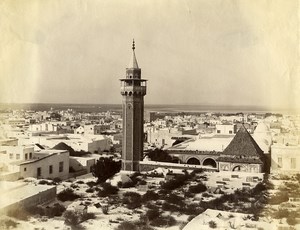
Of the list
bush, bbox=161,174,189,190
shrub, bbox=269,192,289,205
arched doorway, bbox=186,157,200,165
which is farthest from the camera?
arched doorway, bbox=186,157,200,165

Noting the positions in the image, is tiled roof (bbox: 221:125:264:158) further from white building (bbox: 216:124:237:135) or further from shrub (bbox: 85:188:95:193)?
shrub (bbox: 85:188:95:193)

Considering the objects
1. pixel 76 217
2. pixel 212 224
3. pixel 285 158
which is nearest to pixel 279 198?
pixel 285 158

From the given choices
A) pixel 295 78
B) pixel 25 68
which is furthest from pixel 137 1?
pixel 295 78

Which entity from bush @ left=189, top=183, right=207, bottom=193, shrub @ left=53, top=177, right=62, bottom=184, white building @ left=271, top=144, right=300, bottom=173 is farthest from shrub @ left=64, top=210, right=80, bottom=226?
white building @ left=271, top=144, right=300, bottom=173

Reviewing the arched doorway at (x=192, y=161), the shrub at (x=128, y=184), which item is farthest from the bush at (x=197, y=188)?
the arched doorway at (x=192, y=161)

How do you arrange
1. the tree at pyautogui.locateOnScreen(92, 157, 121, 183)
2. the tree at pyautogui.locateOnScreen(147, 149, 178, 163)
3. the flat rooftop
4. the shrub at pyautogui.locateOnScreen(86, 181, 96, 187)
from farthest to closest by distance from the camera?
the tree at pyautogui.locateOnScreen(147, 149, 178, 163)
the tree at pyautogui.locateOnScreen(92, 157, 121, 183)
the shrub at pyautogui.locateOnScreen(86, 181, 96, 187)
the flat rooftop

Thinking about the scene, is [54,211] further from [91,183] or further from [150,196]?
[150,196]
